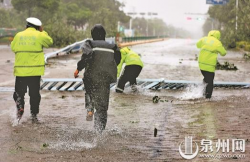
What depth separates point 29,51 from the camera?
302 inches

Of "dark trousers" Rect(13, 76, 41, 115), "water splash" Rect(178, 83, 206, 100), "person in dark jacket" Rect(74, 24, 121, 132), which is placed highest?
"person in dark jacket" Rect(74, 24, 121, 132)

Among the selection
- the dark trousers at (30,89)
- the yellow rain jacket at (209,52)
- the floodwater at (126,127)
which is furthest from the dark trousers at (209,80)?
the dark trousers at (30,89)

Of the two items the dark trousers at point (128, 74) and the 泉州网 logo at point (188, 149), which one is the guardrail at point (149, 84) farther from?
the 泉州网 logo at point (188, 149)

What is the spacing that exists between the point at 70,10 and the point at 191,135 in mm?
75419

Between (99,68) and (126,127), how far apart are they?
143 centimetres

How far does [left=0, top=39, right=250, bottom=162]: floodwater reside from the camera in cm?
588

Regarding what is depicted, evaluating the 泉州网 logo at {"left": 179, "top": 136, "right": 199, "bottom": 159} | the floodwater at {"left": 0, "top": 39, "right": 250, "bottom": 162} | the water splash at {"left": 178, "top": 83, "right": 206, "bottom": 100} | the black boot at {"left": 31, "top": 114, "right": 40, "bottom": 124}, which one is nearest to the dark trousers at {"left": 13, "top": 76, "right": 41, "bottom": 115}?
the black boot at {"left": 31, "top": 114, "right": 40, "bottom": 124}

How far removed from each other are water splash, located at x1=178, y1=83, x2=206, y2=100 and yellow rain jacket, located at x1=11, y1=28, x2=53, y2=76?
4.66 m

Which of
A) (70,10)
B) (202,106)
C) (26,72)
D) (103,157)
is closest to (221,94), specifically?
(202,106)

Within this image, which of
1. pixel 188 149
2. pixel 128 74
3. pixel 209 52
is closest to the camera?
pixel 188 149

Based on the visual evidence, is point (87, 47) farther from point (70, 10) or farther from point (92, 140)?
point (70, 10)

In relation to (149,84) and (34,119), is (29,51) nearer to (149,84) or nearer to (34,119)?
(34,119)

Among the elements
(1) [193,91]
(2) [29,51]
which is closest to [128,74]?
(1) [193,91]

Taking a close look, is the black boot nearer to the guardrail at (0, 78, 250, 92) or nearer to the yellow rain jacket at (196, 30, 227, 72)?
the guardrail at (0, 78, 250, 92)
